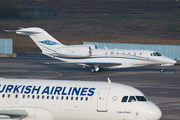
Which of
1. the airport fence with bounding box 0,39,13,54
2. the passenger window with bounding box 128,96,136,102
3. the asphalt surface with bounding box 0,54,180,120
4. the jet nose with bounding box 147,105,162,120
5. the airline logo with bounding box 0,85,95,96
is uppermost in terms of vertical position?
the airline logo with bounding box 0,85,95,96

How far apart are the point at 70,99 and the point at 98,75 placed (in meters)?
26.7

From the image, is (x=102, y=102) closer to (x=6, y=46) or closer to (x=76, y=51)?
(x=76, y=51)

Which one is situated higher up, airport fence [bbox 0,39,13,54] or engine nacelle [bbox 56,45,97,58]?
engine nacelle [bbox 56,45,97,58]

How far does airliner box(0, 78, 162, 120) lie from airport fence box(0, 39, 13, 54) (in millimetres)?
52324

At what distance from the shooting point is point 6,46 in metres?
72.0

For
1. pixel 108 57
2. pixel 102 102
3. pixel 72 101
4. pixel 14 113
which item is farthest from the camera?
pixel 108 57

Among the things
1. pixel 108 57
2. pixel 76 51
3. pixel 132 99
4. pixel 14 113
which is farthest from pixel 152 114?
pixel 76 51

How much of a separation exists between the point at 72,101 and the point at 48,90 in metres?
1.66

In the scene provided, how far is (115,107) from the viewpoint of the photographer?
1789 cm

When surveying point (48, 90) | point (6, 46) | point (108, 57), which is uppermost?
point (48, 90)

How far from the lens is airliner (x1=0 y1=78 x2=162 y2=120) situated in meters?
17.8

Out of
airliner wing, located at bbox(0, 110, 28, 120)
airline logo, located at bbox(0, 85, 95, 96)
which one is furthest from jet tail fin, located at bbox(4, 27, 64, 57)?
airliner wing, located at bbox(0, 110, 28, 120)

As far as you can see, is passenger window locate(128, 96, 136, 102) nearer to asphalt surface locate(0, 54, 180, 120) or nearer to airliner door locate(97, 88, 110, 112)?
airliner door locate(97, 88, 110, 112)

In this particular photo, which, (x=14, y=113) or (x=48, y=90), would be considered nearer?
(x=14, y=113)
